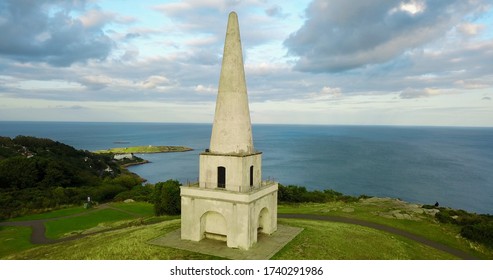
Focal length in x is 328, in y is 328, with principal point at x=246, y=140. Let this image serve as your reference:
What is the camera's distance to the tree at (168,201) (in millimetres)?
30906

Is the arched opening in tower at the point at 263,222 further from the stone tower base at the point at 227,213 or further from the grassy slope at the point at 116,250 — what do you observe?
the grassy slope at the point at 116,250

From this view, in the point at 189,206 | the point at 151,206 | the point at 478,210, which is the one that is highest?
the point at 189,206

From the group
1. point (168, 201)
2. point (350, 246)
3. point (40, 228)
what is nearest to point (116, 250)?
point (168, 201)

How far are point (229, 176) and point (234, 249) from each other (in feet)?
12.8

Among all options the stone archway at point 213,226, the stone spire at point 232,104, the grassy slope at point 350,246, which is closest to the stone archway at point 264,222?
the grassy slope at point 350,246

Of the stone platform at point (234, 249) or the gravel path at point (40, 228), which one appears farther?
the gravel path at point (40, 228)

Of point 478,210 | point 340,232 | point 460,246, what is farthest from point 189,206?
point 478,210

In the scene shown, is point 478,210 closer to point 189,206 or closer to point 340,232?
point 340,232

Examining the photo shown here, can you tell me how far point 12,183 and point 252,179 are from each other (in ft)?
126

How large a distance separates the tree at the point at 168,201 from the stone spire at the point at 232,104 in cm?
1429

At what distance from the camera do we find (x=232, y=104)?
18.3 meters

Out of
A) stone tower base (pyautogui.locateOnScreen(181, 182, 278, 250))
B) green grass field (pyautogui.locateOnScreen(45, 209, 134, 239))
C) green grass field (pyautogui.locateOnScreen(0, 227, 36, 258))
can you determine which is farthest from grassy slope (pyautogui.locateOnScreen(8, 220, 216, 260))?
green grass field (pyautogui.locateOnScreen(45, 209, 134, 239))

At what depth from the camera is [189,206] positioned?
61.5 feet

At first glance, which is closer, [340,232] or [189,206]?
[189,206]
